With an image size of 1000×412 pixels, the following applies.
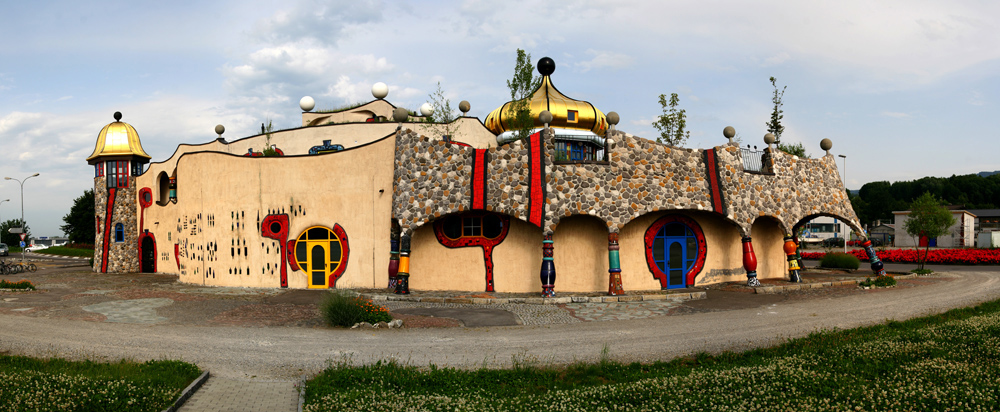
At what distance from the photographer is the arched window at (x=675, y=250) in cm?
1780

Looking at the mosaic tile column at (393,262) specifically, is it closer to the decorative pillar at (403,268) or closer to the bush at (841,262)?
the decorative pillar at (403,268)

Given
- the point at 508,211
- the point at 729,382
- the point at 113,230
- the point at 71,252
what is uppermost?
the point at 508,211

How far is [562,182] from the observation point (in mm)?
16250

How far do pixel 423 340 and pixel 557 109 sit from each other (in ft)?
A: 46.1

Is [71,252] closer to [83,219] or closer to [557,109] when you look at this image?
[83,219]

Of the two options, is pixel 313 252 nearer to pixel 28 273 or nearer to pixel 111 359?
pixel 111 359

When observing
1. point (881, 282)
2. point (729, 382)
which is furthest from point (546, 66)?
point (729, 382)

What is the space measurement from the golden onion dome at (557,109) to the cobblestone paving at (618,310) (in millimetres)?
9164

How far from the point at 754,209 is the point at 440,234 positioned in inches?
390

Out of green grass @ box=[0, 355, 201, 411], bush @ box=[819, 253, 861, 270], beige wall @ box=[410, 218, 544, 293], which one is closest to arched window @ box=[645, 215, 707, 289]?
beige wall @ box=[410, 218, 544, 293]

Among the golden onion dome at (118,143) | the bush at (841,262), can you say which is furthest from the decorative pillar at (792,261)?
the golden onion dome at (118,143)

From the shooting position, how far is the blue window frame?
1791 centimetres

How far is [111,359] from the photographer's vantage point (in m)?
8.65

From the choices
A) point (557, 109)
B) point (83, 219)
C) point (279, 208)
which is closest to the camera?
point (279, 208)
